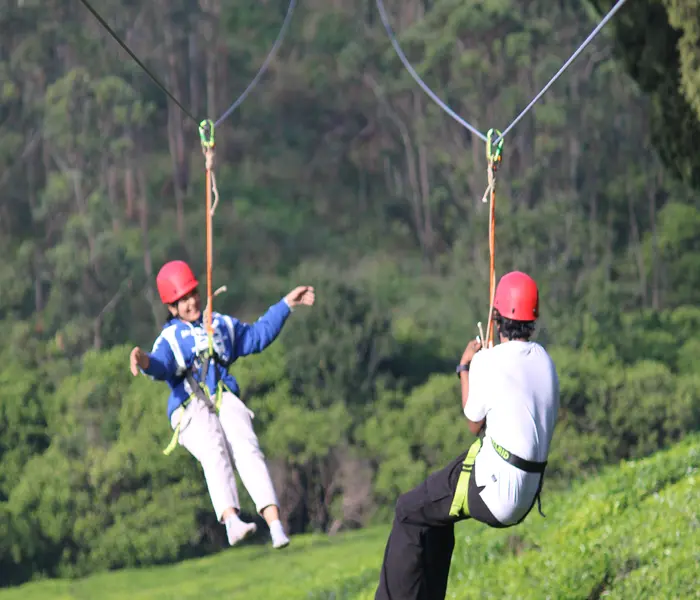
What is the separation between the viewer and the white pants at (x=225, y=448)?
22.8 ft

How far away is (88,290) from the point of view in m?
38.8

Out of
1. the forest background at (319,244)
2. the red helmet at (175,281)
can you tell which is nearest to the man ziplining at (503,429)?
the red helmet at (175,281)

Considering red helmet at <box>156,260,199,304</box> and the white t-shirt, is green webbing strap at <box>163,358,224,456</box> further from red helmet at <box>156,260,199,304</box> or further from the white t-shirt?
the white t-shirt

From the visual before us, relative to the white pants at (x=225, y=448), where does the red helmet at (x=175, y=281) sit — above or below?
above

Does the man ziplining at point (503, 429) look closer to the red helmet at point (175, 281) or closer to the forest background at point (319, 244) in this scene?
the red helmet at point (175, 281)

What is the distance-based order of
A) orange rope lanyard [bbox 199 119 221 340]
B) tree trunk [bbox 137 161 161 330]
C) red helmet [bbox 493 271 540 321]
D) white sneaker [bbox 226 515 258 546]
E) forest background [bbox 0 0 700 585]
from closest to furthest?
red helmet [bbox 493 271 540 321] < white sneaker [bbox 226 515 258 546] < orange rope lanyard [bbox 199 119 221 340] < forest background [bbox 0 0 700 585] < tree trunk [bbox 137 161 161 330]

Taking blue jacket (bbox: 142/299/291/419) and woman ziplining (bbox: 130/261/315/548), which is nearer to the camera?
woman ziplining (bbox: 130/261/315/548)

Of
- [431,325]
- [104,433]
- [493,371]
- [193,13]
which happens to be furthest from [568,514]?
[193,13]

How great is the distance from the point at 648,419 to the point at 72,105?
18504 mm

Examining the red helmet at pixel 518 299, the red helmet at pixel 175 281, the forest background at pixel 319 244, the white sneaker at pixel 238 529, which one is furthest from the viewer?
the forest background at pixel 319 244

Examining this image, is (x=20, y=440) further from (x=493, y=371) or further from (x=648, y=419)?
(x=493, y=371)

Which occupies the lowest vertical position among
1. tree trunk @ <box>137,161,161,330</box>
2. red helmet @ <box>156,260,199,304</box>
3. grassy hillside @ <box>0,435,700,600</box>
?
grassy hillside @ <box>0,435,700,600</box>

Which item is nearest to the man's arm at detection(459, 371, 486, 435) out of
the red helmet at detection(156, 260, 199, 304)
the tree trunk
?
the red helmet at detection(156, 260, 199, 304)

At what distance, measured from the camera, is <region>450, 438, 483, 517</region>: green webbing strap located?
6.22 meters
